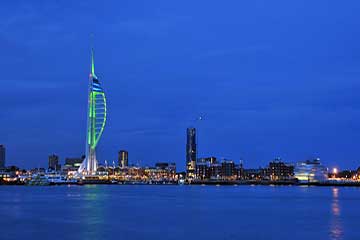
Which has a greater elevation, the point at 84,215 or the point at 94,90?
the point at 94,90

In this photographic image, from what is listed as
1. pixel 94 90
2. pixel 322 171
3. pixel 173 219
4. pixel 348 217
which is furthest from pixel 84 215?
pixel 322 171

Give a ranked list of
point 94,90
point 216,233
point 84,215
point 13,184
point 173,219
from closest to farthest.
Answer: point 216,233 < point 173,219 < point 84,215 < point 94,90 < point 13,184

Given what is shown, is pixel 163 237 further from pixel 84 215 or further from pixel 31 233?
pixel 84 215

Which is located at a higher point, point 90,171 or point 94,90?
point 94,90

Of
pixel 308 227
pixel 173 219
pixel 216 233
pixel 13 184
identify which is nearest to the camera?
pixel 216 233

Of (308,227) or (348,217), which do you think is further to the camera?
(348,217)

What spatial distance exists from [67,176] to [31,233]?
16450 cm

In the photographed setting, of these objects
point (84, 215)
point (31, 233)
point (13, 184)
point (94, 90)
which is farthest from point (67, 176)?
point (31, 233)

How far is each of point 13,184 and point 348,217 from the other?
15840cm

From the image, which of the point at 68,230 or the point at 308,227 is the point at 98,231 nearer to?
the point at 68,230

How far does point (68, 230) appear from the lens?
115 feet

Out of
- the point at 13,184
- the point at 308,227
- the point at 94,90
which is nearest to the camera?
the point at 308,227

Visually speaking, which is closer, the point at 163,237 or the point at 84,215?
the point at 163,237

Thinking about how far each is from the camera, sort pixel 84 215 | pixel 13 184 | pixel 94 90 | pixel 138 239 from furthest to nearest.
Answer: pixel 13 184 → pixel 94 90 → pixel 84 215 → pixel 138 239
